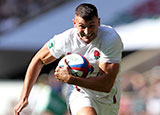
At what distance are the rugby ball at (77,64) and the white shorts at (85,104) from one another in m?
0.52

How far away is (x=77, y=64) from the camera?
5801mm

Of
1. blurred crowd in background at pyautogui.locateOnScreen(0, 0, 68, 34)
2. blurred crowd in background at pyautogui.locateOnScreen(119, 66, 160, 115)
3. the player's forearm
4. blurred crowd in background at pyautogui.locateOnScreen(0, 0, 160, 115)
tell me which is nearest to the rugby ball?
the player's forearm

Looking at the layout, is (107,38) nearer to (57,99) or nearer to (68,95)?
(68,95)

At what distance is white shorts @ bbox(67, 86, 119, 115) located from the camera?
634 centimetres

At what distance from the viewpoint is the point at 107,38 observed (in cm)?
597

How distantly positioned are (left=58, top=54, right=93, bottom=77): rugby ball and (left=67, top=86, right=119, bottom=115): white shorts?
0.52 metres

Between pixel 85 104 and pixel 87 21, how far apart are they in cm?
114

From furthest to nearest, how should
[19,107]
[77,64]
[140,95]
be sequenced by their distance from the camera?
[140,95], [19,107], [77,64]

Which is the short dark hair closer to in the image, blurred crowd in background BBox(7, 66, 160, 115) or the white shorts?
the white shorts

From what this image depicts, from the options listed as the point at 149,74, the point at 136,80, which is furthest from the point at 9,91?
the point at 149,74

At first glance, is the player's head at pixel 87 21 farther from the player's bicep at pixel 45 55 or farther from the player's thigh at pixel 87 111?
the player's thigh at pixel 87 111

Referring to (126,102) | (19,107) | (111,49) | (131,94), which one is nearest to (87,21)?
(111,49)

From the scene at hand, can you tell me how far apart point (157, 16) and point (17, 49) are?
543 centimetres

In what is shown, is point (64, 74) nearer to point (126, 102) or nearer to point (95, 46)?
point (95, 46)
